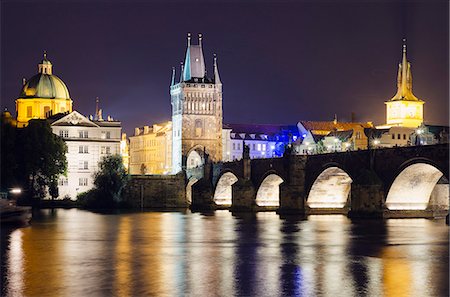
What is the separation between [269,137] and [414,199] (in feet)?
337

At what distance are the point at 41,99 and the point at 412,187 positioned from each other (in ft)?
268

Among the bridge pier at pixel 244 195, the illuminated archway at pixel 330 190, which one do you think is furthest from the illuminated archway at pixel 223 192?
the illuminated archway at pixel 330 190

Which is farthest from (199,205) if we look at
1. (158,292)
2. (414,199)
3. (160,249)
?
(158,292)

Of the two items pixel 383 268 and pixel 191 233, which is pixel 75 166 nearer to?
pixel 191 233

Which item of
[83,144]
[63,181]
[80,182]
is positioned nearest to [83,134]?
[83,144]

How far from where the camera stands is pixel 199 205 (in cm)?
10544

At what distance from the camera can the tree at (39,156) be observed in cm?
9494

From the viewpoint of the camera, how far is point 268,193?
91375mm

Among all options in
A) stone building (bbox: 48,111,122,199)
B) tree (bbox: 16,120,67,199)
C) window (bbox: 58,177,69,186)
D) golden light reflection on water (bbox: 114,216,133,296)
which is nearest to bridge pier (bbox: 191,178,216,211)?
tree (bbox: 16,120,67,199)

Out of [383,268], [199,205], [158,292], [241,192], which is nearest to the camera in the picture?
[158,292]

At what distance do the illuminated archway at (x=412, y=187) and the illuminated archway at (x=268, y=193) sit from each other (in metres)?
23.9

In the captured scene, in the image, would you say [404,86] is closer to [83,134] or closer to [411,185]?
[83,134]

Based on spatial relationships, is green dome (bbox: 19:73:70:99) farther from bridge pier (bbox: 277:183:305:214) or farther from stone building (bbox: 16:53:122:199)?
bridge pier (bbox: 277:183:305:214)

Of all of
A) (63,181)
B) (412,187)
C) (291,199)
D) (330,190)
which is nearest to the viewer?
(412,187)
